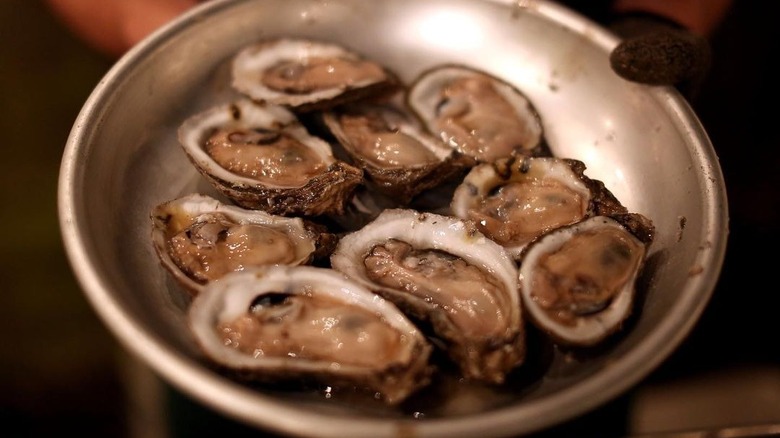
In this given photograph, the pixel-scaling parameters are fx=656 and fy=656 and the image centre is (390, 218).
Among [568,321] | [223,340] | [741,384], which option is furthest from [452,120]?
[741,384]

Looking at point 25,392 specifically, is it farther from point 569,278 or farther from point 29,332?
point 569,278

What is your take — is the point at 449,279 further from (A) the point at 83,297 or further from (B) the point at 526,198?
(A) the point at 83,297

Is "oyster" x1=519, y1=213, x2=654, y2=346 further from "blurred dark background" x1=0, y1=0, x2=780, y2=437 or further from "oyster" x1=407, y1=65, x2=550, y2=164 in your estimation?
"blurred dark background" x1=0, y1=0, x2=780, y2=437

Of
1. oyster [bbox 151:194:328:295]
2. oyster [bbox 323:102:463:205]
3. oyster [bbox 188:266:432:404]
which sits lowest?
oyster [bbox 188:266:432:404]

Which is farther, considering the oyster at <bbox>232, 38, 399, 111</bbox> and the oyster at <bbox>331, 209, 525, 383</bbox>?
the oyster at <bbox>232, 38, 399, 111</bbox>

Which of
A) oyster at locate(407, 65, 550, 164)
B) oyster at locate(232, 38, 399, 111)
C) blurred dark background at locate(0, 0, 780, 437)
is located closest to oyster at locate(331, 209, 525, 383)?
oyster at locate(407, 65, 550, 164)

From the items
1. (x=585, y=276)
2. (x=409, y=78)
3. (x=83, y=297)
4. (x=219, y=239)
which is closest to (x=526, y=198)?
(x=585, y=276)
